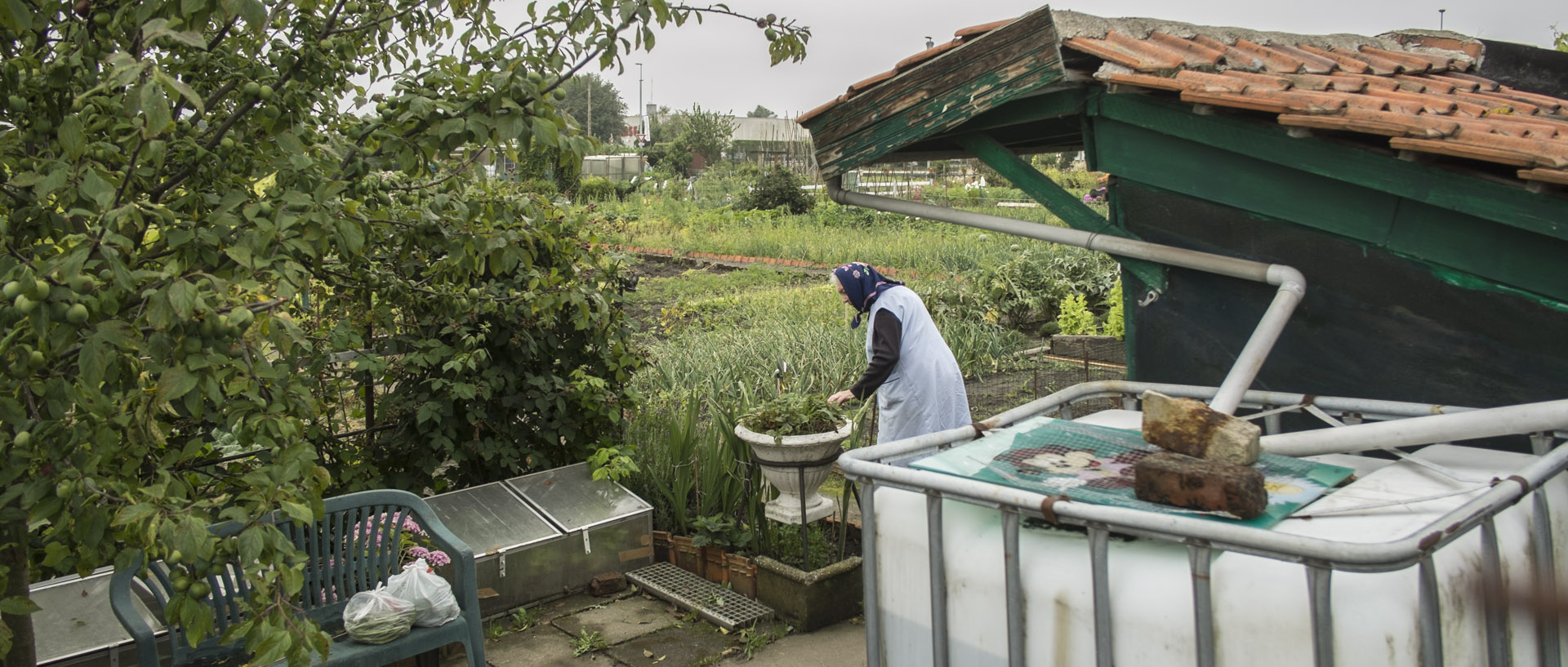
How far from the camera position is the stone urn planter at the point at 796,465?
490 cm

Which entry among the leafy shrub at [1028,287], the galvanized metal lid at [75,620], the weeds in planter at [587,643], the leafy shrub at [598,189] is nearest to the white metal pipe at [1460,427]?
the weeds in planter at [587,643]

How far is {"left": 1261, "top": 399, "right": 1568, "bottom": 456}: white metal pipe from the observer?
232 cm

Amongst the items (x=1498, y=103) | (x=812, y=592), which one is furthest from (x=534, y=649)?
(x=1498, y=103)

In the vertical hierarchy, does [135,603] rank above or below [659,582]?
above

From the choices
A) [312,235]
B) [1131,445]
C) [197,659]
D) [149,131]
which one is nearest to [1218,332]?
[1131,445]

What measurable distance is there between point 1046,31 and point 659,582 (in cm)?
341

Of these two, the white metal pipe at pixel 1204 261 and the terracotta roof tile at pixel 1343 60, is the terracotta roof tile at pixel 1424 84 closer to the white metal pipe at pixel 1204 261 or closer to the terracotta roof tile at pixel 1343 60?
the terracotta roof tile at pixel 1343 60

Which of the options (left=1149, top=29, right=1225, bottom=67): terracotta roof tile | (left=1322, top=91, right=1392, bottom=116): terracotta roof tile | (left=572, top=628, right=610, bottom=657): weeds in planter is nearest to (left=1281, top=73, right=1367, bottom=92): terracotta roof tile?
(left=1322, top=91, right=1392, bottom=116): terracotta roof tile

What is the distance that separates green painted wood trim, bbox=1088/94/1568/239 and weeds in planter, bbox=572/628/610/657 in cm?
319

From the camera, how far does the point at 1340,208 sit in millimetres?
2973

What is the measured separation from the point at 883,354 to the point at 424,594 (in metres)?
2.33

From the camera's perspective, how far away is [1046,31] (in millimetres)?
3330

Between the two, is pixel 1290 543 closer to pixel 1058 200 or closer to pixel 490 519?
pixel 1058 200

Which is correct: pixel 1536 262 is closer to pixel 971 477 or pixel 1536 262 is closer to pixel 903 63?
pixel 971 477
